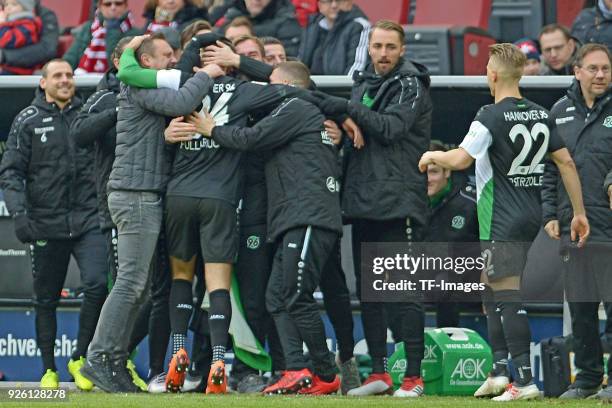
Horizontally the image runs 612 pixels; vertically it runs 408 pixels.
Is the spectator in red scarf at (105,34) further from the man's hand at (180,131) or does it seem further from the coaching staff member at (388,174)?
the coaching staff member at (388,174)

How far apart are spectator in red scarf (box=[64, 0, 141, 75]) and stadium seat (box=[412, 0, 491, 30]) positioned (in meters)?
2.42

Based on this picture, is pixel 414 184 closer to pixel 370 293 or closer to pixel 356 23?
pixel 370 293

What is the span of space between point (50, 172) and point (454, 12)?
3804mm

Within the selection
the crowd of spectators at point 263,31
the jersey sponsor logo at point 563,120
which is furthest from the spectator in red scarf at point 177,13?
the jersey sponsor logo at point 563,120

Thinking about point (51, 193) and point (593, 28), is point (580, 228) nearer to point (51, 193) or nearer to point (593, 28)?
point (593, 28)

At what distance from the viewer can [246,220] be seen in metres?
10.3

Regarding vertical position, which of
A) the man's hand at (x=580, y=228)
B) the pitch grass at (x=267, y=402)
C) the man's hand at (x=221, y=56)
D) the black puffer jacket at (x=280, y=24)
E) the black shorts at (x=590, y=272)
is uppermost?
the black puffer jacket at (x=280, y=24)

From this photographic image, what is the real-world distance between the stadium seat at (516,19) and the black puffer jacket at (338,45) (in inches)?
72.0

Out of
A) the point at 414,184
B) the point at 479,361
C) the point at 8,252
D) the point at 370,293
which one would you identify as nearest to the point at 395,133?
the point at 414,184

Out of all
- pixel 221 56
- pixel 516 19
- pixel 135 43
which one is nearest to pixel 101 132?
pixel 135 43

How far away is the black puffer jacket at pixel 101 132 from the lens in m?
10.4

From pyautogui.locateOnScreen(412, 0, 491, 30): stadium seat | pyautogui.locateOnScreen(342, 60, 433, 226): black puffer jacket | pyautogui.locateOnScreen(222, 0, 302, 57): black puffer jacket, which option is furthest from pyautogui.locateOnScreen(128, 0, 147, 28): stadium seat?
pyautogui.locateOnScreen(342, 60, 433, 226): black puffer jacket

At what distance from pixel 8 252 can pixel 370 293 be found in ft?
12.9

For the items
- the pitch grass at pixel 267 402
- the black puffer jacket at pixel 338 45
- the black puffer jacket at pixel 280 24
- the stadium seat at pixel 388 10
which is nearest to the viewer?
the pitch grass at pixel 267 402
